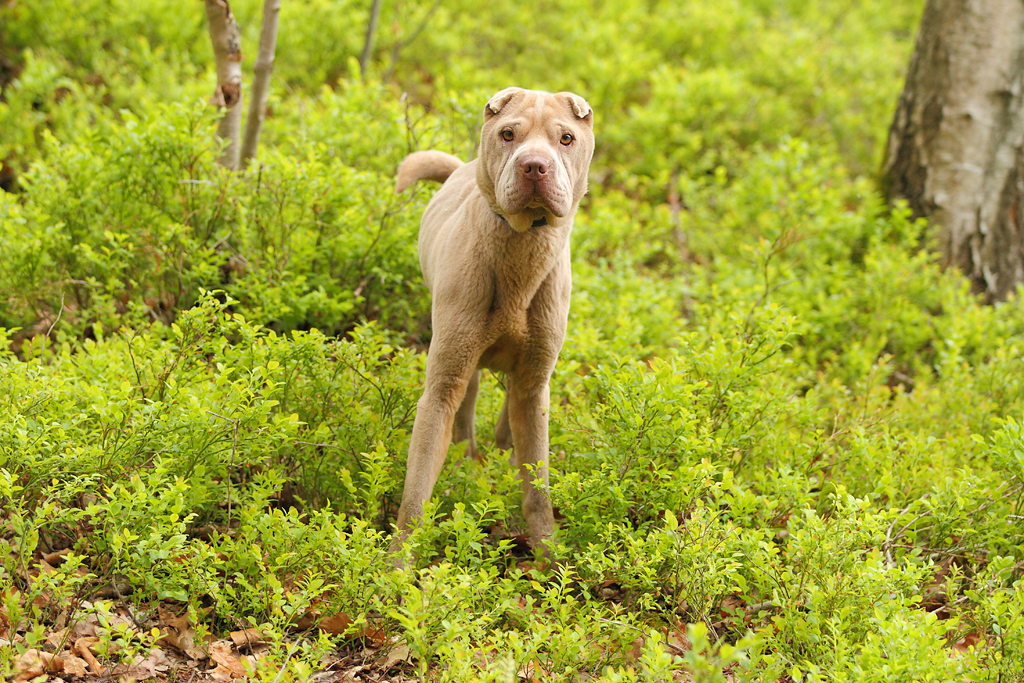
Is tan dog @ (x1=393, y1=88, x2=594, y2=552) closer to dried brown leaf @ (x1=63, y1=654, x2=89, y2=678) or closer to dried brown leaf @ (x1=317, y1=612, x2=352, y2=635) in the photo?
dried brown leaf @ (x1=317, y1=612, x2=352, y2=635)

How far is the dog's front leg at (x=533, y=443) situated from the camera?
12.0ft

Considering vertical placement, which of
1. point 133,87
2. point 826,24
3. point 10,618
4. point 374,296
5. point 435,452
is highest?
point 826,24

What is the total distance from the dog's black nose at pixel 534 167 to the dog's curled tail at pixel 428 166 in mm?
1643

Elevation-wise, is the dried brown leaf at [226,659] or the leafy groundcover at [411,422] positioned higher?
the leafy groundcover at [411,422]

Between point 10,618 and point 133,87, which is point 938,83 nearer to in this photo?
point 133,87

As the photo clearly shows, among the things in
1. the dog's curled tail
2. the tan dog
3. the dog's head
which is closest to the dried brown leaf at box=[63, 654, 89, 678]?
the tan dog

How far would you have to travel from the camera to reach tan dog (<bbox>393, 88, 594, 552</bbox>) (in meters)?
3.18

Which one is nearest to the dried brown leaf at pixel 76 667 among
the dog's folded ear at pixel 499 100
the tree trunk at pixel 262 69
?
the dog's folded ear at pixel 499 100

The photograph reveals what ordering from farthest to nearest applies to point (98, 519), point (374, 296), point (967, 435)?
point (374, 296) → point (967, 435) → point (98, 519)

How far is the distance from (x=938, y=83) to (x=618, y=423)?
5633mm

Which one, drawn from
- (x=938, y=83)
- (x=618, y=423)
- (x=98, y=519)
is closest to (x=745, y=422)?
(x=618, y=423)

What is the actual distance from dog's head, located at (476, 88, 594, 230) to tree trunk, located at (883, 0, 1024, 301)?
5150 mm

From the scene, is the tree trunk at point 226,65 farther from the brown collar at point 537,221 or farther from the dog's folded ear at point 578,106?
the dog's folded ear at point 578,106

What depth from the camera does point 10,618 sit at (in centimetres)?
273
